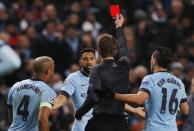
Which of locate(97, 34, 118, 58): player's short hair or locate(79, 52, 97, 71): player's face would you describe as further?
locate(79, 52, 97, 71): player's face

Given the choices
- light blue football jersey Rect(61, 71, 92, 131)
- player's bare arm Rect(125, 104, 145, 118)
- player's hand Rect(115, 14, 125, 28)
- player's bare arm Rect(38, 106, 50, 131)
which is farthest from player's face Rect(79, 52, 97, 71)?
player's bare arm Rect(38, 106, 50, 131)

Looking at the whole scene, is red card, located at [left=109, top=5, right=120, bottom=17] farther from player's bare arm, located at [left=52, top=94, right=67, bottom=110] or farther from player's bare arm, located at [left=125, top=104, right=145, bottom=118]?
player's bare arm, located at [left=52, top=94, right=67, bottom=110]

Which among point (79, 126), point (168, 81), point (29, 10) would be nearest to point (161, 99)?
point (168, 81)

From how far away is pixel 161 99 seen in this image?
9.70 metres

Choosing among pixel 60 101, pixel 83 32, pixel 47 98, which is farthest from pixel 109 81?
pixel 83 32

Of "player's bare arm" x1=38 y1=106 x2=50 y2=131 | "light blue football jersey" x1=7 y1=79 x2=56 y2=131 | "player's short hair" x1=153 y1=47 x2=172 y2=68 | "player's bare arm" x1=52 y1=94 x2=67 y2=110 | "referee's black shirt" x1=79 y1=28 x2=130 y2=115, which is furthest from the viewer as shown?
"player's bare arm" x1=52 y1=94 x2=67 y2=110

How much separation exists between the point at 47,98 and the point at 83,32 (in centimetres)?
863

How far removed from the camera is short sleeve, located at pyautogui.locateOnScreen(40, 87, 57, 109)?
31.8ft

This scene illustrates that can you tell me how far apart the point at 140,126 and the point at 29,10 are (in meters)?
5.60

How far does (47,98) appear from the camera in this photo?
383 inches

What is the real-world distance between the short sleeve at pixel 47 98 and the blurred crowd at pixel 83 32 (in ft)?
16.6

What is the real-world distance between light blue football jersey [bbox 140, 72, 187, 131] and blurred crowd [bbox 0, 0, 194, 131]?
5.14 m

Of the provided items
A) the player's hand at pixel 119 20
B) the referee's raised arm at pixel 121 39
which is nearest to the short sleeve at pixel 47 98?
the referee's raised arm at pixel 121 39

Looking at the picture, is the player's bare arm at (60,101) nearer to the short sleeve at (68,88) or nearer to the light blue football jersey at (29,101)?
the short sleeve at (68,88)
